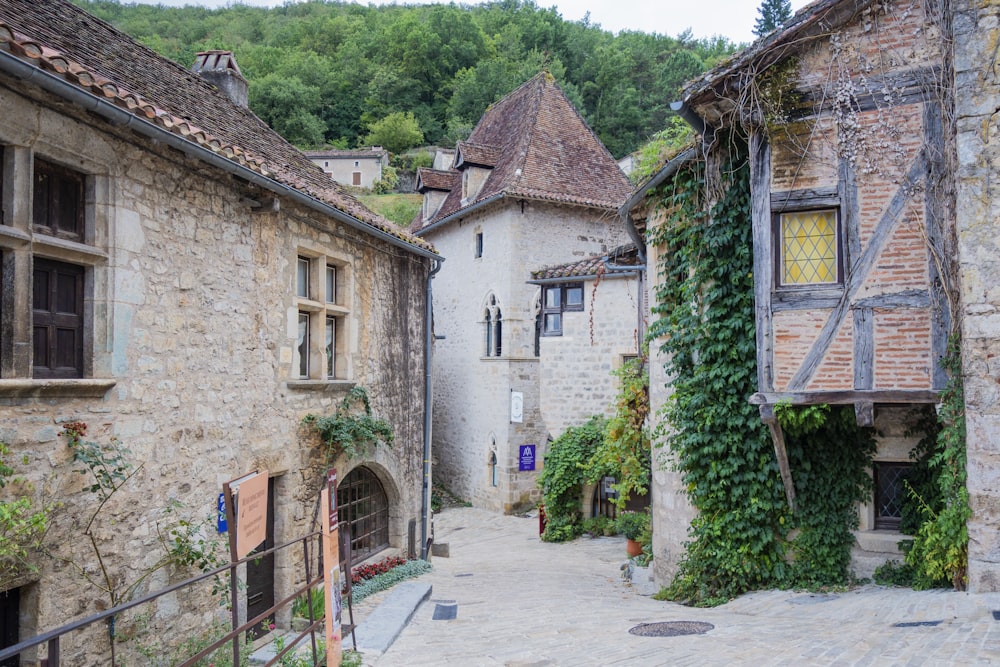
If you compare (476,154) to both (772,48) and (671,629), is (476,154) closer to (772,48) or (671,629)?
(772,48)

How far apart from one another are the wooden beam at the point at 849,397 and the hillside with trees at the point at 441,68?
33.9 m

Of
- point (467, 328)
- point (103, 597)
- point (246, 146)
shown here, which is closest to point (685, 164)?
point (246, 146)

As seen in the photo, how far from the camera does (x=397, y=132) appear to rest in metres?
52.7

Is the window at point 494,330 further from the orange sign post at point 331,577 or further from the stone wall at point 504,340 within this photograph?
the orange sign post at point 331,577

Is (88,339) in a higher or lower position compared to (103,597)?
higher

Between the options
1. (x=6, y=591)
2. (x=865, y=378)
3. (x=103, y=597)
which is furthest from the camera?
(x=865, y=378)

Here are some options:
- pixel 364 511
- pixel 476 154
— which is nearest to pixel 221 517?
pixel 364 511

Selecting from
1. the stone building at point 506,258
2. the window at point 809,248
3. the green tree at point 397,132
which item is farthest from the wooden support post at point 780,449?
the green tree at point 397,132

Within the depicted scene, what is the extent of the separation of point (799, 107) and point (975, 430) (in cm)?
346

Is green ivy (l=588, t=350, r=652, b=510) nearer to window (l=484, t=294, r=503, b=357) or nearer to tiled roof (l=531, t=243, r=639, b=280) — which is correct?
tiled roof (l=531, t=243, r=639, b=280)

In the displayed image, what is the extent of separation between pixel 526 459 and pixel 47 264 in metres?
16.1

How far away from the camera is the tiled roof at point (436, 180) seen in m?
25.0

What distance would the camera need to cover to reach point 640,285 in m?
13.7

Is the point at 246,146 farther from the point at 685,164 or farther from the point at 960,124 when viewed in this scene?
the point at 960,124
